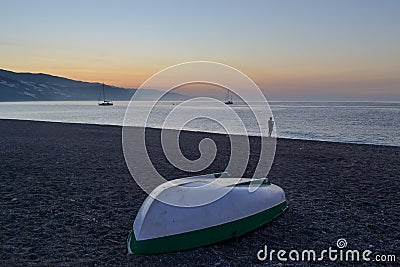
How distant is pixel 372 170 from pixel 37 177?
32.4ft

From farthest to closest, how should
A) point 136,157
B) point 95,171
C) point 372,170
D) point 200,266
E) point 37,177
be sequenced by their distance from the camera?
point 136,157
point 372,170
point 95,171
point 37,177
point 200,266

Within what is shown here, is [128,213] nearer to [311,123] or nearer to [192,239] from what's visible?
[192,239]

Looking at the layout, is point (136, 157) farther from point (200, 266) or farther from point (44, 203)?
point (200, 266)

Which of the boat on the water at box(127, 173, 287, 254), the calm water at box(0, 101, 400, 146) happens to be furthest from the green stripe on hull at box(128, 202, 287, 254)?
the calm water at box(0, 101, 400, 146)

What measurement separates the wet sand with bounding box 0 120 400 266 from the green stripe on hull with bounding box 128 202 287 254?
0.09 metres

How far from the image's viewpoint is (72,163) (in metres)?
11.6

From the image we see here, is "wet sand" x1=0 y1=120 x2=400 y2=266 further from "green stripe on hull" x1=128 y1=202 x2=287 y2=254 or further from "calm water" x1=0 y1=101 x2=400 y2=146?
"calm water" x1=0 y1=101 x2=400 y2=146

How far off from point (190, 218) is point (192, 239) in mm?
306

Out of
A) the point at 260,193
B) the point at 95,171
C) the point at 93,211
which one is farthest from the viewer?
the point at 95,171

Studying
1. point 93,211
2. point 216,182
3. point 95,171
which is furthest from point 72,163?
point 216,182

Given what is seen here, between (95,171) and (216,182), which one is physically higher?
(216,182)

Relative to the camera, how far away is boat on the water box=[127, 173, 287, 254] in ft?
15.1

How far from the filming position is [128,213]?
6.47 m

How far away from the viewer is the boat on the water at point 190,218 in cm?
462
